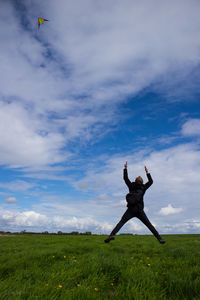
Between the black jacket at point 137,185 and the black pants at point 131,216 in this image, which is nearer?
the black pants at point 131,216

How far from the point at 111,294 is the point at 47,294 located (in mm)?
1079

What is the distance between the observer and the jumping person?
25.8 feet

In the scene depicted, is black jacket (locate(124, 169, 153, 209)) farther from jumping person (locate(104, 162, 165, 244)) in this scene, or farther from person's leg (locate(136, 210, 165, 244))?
person's leg (locate(136, 210, 165, 244))

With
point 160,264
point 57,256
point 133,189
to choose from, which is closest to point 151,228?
point 133,189

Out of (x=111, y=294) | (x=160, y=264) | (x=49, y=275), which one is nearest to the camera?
(x=111, y=294)

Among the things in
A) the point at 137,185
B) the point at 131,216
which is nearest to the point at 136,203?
the point at 131,216

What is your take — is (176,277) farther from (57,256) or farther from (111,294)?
(57,256)

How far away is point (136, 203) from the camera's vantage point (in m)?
7.86

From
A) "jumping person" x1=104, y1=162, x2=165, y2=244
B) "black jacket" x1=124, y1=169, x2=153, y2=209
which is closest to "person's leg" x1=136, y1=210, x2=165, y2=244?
"jumping person" x1=104, y1=162, x2=165, y2=244

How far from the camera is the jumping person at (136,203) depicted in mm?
7852

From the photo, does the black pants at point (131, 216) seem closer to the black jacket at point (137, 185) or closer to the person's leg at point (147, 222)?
the person's leg at point (147, 222)

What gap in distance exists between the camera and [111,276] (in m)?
4.67

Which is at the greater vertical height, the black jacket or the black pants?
the black jacket

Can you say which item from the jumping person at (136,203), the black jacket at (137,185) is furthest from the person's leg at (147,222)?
the black jacket at (137,185)
